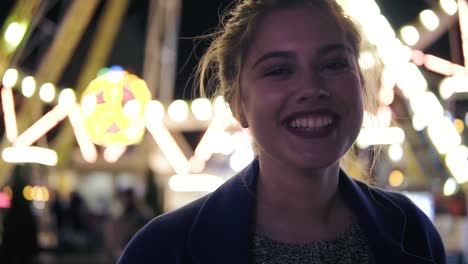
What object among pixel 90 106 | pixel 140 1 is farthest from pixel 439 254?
pixel 140 1

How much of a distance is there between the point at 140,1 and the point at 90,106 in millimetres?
5127

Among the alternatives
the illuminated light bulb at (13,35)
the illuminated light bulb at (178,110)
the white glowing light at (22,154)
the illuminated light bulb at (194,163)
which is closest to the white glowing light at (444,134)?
the illuminated light bulb at (13,35)

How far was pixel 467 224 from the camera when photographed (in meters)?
6.73

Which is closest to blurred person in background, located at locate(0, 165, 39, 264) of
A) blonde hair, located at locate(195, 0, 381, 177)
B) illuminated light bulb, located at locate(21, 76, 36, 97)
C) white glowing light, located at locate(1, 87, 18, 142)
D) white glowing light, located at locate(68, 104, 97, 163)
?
white glowing light, located at locate(1, 87, 18, 142)

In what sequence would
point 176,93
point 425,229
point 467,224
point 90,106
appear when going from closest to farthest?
point 425,229, point 467,224, point 90,106, point 176,93

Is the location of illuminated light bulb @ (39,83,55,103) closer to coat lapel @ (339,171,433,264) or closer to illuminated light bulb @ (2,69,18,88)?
illuminated light bulb @ (2,69,18,88)

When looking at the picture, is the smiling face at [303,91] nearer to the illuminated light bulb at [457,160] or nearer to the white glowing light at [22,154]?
the illuminated light bulb at [457,160]

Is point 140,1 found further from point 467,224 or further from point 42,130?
point 467,224

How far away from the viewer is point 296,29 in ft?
4.86

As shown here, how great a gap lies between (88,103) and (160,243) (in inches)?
356

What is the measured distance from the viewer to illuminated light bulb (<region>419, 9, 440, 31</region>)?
565 cm

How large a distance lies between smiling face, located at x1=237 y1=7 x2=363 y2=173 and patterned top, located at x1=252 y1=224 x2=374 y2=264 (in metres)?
0.17

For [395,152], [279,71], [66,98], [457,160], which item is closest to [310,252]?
[279,71]

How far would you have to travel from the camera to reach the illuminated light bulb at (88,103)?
10227 millimetres
